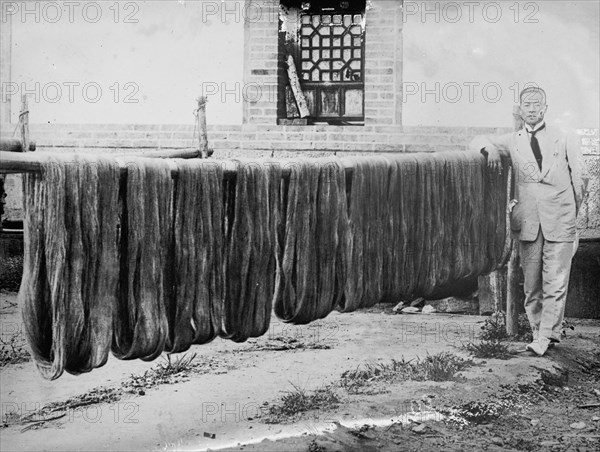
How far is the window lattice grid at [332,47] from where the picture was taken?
10.6 feet

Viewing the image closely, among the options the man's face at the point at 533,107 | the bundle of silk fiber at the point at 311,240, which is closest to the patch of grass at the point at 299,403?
Result: the bundle of silk fiber at the point at 311,240

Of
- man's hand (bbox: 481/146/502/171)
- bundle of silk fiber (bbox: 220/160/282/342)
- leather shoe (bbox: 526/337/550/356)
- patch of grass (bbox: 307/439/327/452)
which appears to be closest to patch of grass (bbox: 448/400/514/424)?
leather shoe (bbox: 526/337/550/356)

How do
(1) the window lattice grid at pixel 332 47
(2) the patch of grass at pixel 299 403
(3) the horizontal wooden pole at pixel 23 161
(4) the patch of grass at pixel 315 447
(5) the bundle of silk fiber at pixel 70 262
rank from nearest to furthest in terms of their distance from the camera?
(3) the horizontal wooden pole at pixel 23 161 → (5) the bundle of silk fiber at pixel 70 262 → (4) the patch of grass at pixel 315 447 → (2) the patch of grass at pixel 299 403 → (1) the window lattice grid at pixel 332 47

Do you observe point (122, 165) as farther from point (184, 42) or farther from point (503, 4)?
point (503, 4)

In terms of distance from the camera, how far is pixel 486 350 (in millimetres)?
3174

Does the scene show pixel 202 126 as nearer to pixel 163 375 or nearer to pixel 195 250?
pixel 195 250

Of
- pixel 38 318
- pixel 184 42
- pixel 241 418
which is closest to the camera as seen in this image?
pixel 38 318

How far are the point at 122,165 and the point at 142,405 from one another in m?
1.08

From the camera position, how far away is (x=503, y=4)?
10.4 ft

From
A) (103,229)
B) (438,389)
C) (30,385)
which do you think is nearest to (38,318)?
(103,229)

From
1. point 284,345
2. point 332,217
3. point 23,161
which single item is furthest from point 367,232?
point 23,161

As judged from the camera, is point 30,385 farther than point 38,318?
Yes

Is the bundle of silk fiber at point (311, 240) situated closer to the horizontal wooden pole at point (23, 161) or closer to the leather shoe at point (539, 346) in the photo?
the horizontal wooden pole at point (23, 161)

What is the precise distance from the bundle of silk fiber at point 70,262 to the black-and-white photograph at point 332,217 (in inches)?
5.6
